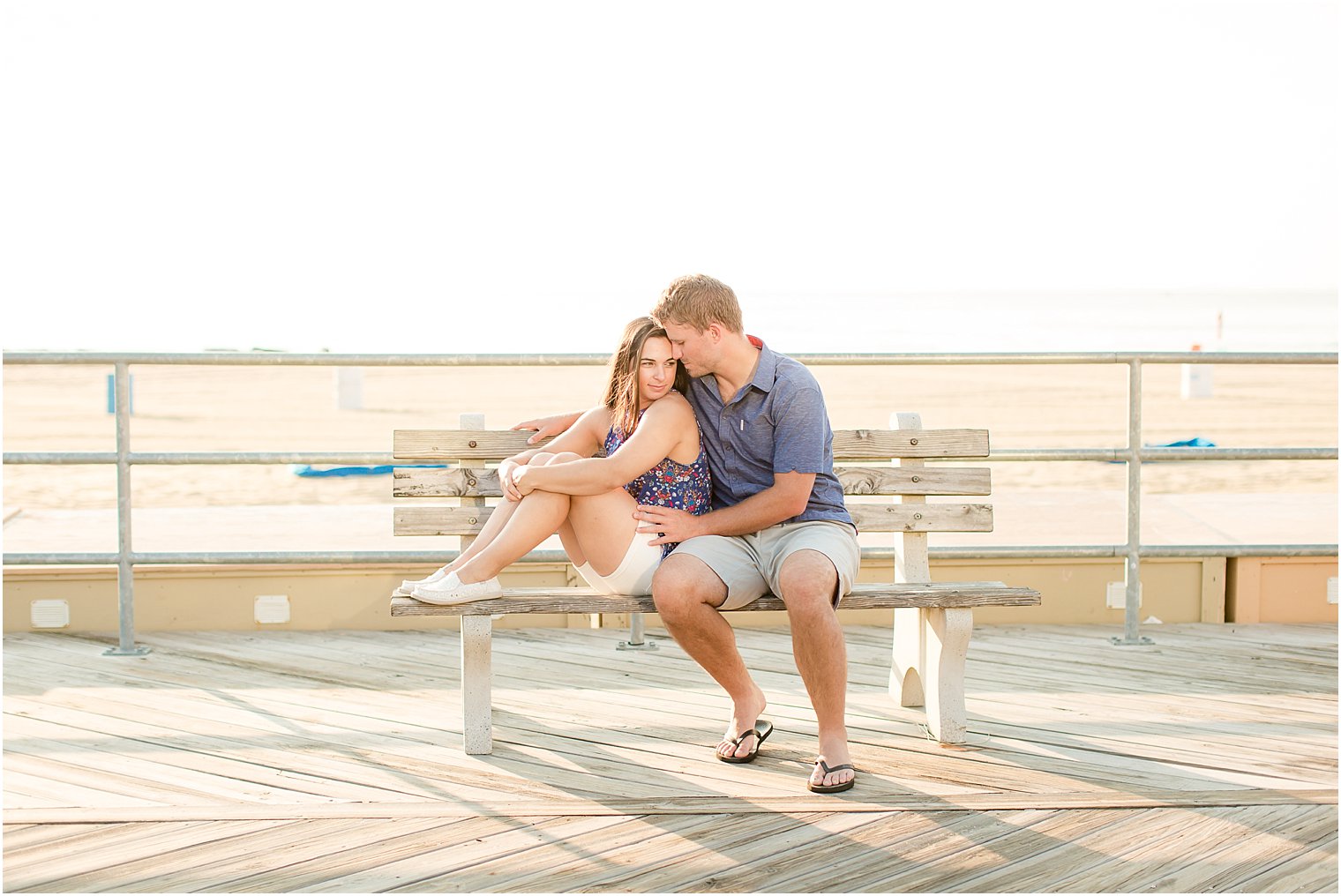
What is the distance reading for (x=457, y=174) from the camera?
4603 cm

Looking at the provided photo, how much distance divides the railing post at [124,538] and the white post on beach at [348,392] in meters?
11.7

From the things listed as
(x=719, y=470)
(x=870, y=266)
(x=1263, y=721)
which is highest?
(x=870, y=266)

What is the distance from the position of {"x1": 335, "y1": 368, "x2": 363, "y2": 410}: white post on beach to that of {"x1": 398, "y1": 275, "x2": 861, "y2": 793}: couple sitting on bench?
43.6 feet

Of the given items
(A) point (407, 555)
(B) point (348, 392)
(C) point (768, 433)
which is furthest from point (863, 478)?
(B) point (348, 392)

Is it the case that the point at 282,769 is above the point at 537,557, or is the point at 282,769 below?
below

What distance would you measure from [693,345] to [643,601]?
0.67m

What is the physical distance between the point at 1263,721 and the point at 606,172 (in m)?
43.9

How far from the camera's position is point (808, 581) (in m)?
3.01

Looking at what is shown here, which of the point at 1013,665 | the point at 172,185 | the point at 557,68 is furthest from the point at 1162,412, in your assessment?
the point at 172,185

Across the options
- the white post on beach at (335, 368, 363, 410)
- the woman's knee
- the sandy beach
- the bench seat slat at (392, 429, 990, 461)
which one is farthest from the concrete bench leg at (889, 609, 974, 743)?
the white post on beach at (335, 368, 363, 410)

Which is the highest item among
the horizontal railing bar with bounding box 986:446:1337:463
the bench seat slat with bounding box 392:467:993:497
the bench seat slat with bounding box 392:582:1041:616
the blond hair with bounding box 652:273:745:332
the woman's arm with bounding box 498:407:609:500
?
the blond hair with bounding box 652:273:745:332

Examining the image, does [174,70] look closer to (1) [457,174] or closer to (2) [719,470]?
(1) [457,174]

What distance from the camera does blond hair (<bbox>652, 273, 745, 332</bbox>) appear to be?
10.2ft

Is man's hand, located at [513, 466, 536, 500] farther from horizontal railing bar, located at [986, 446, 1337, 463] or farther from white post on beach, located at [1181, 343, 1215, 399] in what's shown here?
white post on beach, located at [1181, 343, 1215, 399]
